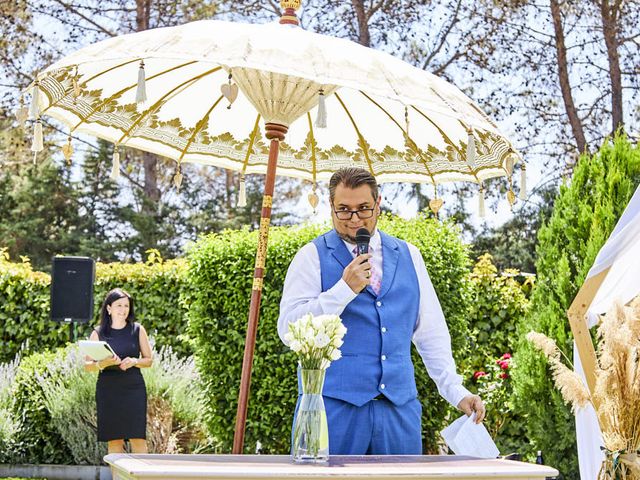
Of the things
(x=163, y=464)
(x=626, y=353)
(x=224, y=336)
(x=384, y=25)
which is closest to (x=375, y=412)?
(x=163, y=464)

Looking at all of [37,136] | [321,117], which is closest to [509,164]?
[321,117]

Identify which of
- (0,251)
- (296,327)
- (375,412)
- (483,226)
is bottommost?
(375,412)

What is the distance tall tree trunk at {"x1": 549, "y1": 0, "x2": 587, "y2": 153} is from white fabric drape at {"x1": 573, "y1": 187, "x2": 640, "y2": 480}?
10861 millimetres

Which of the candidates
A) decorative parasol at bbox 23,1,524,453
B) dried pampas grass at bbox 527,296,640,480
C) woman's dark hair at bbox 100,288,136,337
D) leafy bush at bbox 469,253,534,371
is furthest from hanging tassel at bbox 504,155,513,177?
leafy bush at bbox 469,253,534,371

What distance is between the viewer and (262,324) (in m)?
7.52

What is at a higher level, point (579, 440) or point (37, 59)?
point (37, 59)

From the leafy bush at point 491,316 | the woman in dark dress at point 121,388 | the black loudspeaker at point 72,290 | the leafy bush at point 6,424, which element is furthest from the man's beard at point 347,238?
the black loudspeaker at point 72,290

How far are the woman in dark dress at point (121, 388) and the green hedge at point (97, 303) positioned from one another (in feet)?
6.03

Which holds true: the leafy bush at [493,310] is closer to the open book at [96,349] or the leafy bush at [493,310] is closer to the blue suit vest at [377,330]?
the open book at [96,349]

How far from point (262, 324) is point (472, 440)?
469cm

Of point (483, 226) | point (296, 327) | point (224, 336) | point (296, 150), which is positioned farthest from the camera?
point (483, 226)

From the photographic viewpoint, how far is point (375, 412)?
9.59 feet

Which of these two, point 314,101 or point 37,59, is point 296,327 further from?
point 37,59

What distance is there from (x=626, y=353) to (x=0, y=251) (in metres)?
8.94
